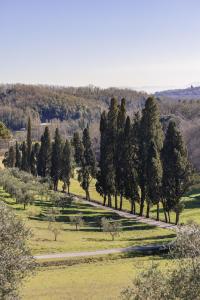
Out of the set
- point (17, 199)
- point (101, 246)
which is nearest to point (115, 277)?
point (101, 246)

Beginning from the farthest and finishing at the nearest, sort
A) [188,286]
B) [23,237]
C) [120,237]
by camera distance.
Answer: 1. [120,237]
2. [23,237]
3. [188,286]

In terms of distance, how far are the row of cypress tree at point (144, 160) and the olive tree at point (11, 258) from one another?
4091 centimetres

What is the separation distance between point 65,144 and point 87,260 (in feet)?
180

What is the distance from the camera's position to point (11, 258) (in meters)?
20.6

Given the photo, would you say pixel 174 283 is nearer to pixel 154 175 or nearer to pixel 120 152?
pixel 154 175

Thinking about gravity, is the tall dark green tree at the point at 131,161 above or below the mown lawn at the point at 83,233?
above

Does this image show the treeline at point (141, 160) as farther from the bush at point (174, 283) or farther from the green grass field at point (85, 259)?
the bush at point (174, 283)

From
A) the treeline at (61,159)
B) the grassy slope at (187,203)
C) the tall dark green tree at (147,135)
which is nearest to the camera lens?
the tall dark green tree at (147,135)

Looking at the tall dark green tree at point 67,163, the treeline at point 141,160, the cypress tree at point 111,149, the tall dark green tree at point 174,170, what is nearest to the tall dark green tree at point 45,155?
the tall dark green tree at point 67,163

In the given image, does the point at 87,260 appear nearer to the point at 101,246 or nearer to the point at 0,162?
the point at 101,246

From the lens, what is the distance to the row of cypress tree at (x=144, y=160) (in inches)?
2415

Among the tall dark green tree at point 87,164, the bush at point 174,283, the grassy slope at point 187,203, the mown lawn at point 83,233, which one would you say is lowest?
the grassy slope at point 187,203

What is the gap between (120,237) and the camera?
53.6m

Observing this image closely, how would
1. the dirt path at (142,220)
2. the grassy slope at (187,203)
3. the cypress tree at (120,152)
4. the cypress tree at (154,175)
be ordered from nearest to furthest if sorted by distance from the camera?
the dirt path at (142,220) < the cypress tree at (154,175) < the grassy slope at (187,203) < the cypress tree at (120,152)
